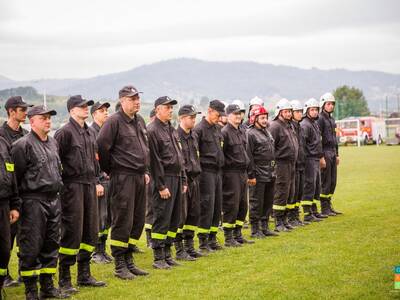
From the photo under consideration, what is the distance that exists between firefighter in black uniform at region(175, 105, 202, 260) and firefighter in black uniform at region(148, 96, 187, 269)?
508mm

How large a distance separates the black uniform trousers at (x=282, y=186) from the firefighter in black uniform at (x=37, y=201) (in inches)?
262

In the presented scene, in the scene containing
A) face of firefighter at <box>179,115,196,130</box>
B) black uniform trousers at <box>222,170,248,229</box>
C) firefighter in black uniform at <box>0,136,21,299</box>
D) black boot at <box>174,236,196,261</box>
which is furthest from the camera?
black uniform trousers at <box>222,170,248,229</box>

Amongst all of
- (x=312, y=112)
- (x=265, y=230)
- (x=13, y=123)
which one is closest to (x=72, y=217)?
(x=13, y=123)

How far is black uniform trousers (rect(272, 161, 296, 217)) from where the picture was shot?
46.1ft

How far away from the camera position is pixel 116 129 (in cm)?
973

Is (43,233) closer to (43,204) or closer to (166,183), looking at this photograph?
(43,204)

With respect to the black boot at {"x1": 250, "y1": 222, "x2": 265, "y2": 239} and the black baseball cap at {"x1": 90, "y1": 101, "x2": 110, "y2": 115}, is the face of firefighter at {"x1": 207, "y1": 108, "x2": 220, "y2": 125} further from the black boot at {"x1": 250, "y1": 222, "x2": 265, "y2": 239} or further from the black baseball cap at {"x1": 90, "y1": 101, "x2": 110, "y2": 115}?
the black boot at {"x1": 250, "y1": 222, "x2": 265, "y2": 239}

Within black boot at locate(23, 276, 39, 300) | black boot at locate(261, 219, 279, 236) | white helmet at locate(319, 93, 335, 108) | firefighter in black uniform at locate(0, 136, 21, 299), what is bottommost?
black boot at locate(261, 219, 279, 236)

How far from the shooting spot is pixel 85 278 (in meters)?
9.30

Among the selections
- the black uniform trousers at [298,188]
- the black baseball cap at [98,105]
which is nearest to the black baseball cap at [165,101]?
→ the black baseball cap at [98,105]

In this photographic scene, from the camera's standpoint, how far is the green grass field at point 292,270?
8.28m

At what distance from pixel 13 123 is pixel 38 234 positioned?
226 cm

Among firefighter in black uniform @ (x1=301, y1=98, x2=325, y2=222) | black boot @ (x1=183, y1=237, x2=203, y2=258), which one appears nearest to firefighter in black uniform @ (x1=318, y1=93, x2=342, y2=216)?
firefighter in black uniform @ (x1=301, y1=98, x2=325, y2=222)

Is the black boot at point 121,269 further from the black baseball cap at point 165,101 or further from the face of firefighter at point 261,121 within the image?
the face of firefighter at point 261,121
